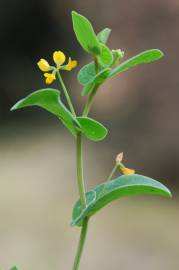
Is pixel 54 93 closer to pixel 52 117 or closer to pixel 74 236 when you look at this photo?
pixel 74 236

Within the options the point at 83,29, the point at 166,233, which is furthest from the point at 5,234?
the point at 83,29

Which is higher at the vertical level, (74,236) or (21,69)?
(21,69)

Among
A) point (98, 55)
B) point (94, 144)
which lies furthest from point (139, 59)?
point (94, 144)

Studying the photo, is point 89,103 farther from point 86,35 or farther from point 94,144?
point 94,144

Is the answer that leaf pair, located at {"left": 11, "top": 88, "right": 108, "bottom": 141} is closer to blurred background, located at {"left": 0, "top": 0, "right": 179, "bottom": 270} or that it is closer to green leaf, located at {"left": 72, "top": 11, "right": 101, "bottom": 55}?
green leaf, located at {"left": 72, "top": 11, "right": 101, "bottom": 55}

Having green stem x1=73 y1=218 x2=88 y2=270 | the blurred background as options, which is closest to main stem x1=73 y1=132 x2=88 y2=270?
green stem x1=73 y1=218 x2=88 y2=270

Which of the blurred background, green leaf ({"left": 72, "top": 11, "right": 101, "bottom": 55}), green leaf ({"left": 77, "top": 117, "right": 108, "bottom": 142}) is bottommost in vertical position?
the blurred background
